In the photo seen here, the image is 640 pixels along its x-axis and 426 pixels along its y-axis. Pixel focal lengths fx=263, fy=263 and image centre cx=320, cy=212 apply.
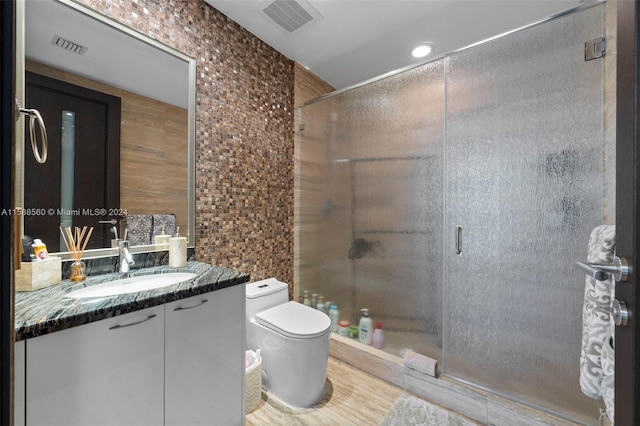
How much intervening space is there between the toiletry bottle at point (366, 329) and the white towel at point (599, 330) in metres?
1.21

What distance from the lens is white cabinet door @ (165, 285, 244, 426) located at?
3.33ft

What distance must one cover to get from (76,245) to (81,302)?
0.46 meters

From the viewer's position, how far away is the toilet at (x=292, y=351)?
4.99ft

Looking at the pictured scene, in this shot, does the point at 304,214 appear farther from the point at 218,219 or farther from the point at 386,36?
the point at 386,36

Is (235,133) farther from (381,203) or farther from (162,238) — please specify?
(381,203)

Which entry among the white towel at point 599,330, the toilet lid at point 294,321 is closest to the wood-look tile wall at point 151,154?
the toilet lid at point 294,321

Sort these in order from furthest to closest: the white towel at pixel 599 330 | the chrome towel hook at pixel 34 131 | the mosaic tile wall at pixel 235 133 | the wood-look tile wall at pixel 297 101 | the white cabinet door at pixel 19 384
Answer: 1. the wood-look tile wall at pixel 297 101
2. the mosaic tile wall at pixel 235 133
3. the chrome towel hook at pixel 34 131
4. the white towel at pixel 599 330
5. the white cabinet door at pixel 19 384

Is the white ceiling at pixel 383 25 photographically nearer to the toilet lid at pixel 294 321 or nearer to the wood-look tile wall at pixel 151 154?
the wood-look tile wall at pixel 151 154

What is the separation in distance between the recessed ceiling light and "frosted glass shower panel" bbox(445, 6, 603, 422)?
61cm

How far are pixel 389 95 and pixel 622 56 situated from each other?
143cm

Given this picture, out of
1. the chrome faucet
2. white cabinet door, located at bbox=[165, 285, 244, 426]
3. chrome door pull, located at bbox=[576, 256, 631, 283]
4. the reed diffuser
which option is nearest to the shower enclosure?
Answer: chrome door pull, located at bbox=[576, 256, 631, 283]

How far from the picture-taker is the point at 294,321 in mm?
1643

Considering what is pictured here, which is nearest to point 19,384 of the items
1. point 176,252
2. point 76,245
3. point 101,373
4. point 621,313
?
point 101,373

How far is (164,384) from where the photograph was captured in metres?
0.99
